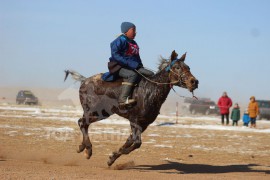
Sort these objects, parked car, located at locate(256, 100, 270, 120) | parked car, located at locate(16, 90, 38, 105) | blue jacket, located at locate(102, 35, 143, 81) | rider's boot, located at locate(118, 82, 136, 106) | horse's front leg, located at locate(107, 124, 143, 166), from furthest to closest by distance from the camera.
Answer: parked car, located at locate(16, 90, 38, 105), parked car, located at locate(256, 100, 270, 120), blue jacket, located at locate(102, 35, 143, 81), rider's boot, located at locate(118, 82, 136, 106), horse's front leg, located at locate(107, 124, 143, 166)

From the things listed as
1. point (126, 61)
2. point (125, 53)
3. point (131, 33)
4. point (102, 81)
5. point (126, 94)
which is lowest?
point (126, 94)

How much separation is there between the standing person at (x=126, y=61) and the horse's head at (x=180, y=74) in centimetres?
52

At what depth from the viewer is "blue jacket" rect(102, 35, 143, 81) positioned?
30.9 feet

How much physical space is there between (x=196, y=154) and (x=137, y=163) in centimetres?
295

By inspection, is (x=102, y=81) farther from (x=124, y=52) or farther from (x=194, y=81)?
(x=194, y=81)

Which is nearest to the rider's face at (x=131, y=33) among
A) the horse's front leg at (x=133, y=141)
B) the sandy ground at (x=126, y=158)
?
the horse's front leg at (x=133, y=141)

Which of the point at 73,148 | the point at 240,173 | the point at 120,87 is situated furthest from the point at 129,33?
the point at 73,148

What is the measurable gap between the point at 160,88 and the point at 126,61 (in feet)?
2.95

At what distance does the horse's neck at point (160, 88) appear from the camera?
30.0ft

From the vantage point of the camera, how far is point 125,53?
9.59 metres

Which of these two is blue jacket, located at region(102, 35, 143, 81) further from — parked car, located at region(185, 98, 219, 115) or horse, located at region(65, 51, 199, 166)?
parked car, located at region(185, 98, 219, 115)

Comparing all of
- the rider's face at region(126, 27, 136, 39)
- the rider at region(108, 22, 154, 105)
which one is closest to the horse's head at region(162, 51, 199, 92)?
the rider at region(108, 22, 154, 105)

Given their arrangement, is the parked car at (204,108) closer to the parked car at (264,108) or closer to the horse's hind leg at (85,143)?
the parked car at (264,108)

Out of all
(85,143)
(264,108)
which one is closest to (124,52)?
(85,143)
